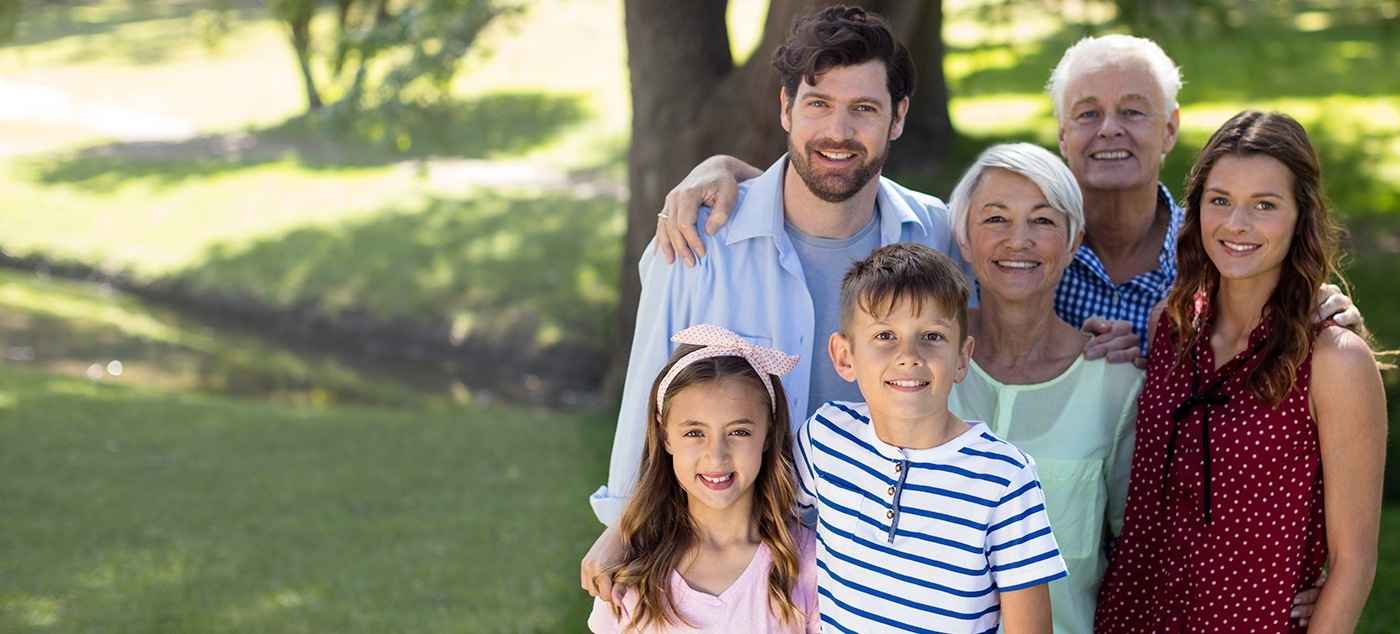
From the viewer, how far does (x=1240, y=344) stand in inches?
105

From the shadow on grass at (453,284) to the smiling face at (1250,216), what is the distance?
8.69m

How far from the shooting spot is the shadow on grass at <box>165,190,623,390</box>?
11.8 metres

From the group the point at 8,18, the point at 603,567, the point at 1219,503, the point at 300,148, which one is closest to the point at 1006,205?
the point at 1219,503

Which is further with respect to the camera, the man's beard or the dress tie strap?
the man's beard

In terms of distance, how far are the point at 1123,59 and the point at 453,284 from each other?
10279 mm

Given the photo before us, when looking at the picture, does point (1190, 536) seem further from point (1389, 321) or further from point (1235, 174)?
point (1389, 321)

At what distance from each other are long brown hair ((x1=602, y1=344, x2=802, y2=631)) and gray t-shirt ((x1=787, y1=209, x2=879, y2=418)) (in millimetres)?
233

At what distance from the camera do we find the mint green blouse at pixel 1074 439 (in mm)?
Answer: 2787

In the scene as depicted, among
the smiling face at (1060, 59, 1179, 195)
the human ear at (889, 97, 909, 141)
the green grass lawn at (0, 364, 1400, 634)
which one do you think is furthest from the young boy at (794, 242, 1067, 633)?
the green grass lawn at (0, 364, 1400, 634)

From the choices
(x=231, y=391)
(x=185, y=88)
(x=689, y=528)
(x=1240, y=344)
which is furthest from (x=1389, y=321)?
(x=185, y=88)

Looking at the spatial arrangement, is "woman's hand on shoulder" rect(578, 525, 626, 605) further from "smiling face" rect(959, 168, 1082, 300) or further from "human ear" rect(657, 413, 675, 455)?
"smiling face" rect(959, 168, 1082, 300)

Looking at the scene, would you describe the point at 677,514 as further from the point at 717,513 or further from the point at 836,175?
the point at 836,175

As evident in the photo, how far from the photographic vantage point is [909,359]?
2391mm

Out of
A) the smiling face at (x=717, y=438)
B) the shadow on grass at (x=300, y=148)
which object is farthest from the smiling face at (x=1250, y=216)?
the shadow on grass at (x=300, y=148)
